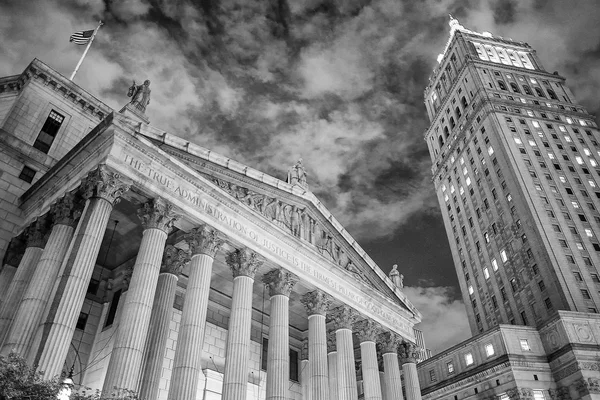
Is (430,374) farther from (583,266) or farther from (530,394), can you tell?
(583,266)

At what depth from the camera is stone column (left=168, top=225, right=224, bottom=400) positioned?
879 inches

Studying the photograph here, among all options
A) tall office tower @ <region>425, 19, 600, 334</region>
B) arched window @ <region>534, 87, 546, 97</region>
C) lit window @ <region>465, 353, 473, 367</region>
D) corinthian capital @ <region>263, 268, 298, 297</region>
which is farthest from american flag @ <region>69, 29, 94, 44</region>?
arched window @ <region>534, 87, 546, 97</region>

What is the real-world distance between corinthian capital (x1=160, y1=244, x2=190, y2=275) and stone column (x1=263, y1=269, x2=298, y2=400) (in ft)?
18.8

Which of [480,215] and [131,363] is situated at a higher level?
[480,215]

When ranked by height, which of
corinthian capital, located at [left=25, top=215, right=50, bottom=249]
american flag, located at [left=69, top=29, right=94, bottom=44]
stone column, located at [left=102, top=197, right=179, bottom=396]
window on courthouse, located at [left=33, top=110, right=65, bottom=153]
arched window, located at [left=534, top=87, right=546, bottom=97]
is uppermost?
arched window, located at [left=534, top=87, right=546, bottom=97]

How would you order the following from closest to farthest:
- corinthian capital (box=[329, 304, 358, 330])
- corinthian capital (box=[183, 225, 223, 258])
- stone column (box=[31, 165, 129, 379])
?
stone column (box=[31, 165, 129, 379]), corinthian capital (box=[183, 225, 223, 258]), corinthian capital (box=[329, 304, 358, 330])

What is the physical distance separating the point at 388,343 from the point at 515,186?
1776 inches

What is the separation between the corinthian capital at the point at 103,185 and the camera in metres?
23.3

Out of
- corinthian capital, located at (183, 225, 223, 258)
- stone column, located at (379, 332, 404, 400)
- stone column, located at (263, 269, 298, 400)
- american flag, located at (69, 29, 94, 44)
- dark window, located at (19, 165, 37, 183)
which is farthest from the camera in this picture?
american flag, located at (69, 29, 94, 44)

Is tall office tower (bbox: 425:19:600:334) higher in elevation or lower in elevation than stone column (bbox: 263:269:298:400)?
higher

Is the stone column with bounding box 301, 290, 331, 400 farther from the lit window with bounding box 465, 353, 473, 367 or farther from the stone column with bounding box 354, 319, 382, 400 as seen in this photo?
the lit window with bounding box 465, 353, 473, 367

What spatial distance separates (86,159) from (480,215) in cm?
7178

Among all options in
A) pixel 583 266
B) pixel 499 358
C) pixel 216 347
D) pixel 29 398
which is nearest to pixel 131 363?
pixel 29 398

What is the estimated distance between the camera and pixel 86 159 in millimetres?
25484
